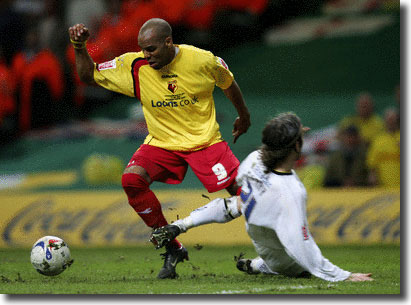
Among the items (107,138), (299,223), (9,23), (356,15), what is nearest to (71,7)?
(9,23)

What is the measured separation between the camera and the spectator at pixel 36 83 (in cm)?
1060

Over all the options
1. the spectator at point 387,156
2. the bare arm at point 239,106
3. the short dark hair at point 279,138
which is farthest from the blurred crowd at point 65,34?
the short dark hair at point 279,138

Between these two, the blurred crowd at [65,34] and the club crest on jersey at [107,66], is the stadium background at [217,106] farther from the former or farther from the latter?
the club crest on jersey at [107,66]

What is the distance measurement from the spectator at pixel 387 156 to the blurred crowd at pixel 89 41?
10.1 inches

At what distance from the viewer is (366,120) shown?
945cm

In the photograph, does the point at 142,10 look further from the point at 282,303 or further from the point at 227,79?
the point at 282,303

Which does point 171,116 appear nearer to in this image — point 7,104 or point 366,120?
point 366,120

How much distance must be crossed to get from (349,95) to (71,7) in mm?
3945

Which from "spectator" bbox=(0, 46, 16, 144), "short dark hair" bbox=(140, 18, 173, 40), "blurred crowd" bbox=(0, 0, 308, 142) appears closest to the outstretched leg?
"short dark hair" bbox=(140, 18, 173, 40)

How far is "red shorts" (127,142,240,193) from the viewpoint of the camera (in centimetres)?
576

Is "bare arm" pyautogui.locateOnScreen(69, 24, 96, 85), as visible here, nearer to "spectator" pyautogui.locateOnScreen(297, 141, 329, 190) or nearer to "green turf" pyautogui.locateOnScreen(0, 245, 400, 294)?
"green turf" pyautogui.locateOnScreen(0, 245, 400, 294)

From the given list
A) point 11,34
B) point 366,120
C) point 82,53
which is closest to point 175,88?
point 82,53

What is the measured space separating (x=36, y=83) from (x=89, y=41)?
1.09 m

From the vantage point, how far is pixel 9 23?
1066 cm
